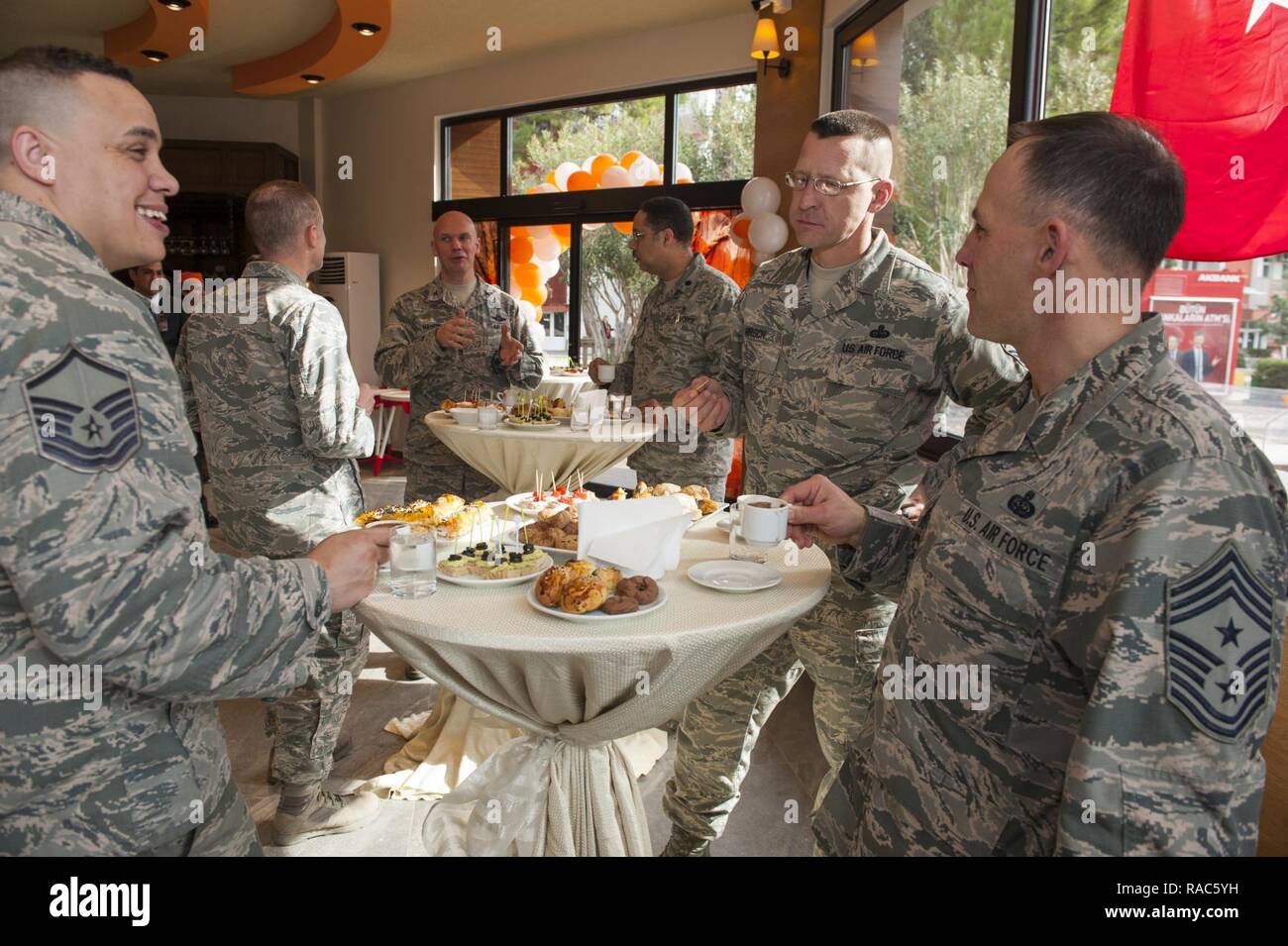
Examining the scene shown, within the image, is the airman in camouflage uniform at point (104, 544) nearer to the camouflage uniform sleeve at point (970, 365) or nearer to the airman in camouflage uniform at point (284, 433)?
the airman in camouflage uniform at point (284, 433)

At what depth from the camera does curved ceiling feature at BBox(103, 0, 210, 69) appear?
6.39 metres

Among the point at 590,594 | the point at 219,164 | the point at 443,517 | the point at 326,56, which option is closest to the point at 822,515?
the point at 590,594

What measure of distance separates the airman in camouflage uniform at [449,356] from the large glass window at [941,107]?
2130 mm

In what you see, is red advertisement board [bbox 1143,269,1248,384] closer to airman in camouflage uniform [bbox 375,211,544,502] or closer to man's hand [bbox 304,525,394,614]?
man's hand [bbox 304,525,394,614]

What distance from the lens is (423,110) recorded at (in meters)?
9.40

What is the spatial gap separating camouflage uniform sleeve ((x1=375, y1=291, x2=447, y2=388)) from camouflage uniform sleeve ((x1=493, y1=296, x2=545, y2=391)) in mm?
366

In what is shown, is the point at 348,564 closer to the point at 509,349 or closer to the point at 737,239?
the point at 509,349

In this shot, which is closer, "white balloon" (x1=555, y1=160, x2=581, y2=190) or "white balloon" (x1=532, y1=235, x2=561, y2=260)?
"white balloon" (x1=555, y1=160, x2=581, y2=190)

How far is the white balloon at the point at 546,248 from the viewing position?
8.62m

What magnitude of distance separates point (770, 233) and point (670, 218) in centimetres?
142

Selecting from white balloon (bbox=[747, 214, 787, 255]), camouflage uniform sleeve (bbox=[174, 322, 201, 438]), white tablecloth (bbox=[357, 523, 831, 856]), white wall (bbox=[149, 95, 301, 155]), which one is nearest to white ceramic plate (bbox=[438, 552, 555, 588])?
white tablecloth (bbox=[357, 523, 831, 856])

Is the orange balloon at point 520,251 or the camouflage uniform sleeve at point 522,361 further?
the orange balloon at point 520,251

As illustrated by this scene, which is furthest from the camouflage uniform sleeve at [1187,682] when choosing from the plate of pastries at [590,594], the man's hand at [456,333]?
the man's hand at [456,333]
